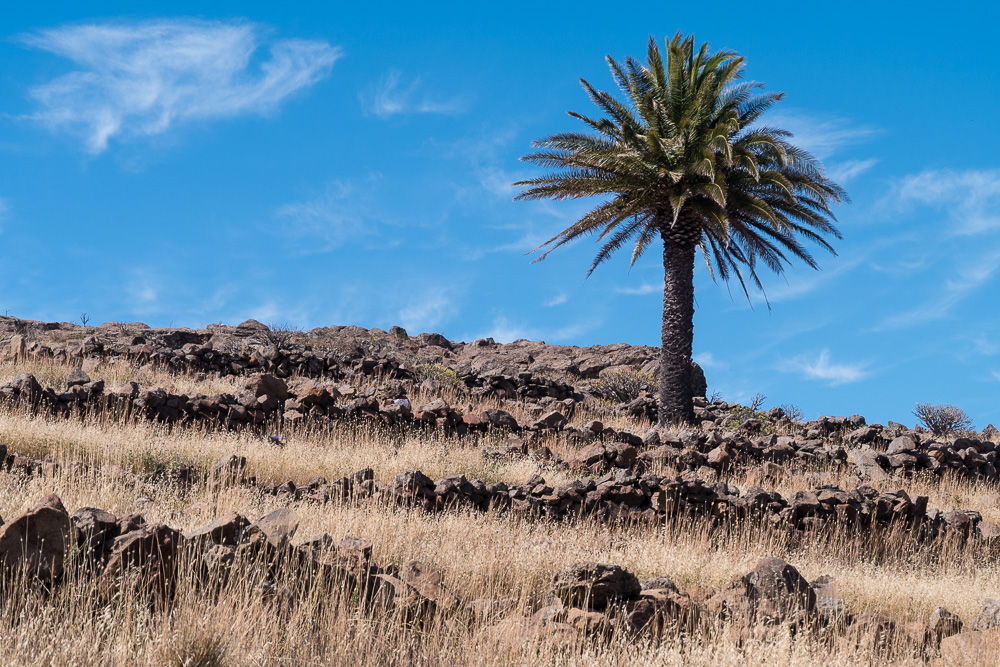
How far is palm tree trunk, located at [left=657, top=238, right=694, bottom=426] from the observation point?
64.0ft

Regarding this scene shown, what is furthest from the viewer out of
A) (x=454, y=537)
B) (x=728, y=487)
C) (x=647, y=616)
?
(x=728, y=487)

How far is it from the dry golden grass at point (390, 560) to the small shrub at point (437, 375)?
712 centimetres

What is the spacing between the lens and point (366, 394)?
16188mm

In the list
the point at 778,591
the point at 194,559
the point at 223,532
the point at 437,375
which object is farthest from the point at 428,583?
the point at 437,375

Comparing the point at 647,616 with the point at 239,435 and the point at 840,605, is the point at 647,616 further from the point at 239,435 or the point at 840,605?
the point at 239,435

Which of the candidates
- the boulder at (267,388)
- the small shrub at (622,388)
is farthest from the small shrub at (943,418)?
the boulder at (267,388)

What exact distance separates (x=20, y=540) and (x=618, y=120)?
1760 centimetres

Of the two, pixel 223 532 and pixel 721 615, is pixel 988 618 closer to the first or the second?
pixel 721 615

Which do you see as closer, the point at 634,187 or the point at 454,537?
the point at 454,537

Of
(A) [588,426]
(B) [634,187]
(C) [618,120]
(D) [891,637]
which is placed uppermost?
(C) [618,120]

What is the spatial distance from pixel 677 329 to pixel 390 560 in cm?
1425

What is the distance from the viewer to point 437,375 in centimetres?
2264

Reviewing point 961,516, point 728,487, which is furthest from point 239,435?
point 961,516

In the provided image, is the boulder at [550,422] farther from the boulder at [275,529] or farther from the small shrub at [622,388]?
the boulder at [275,529]
